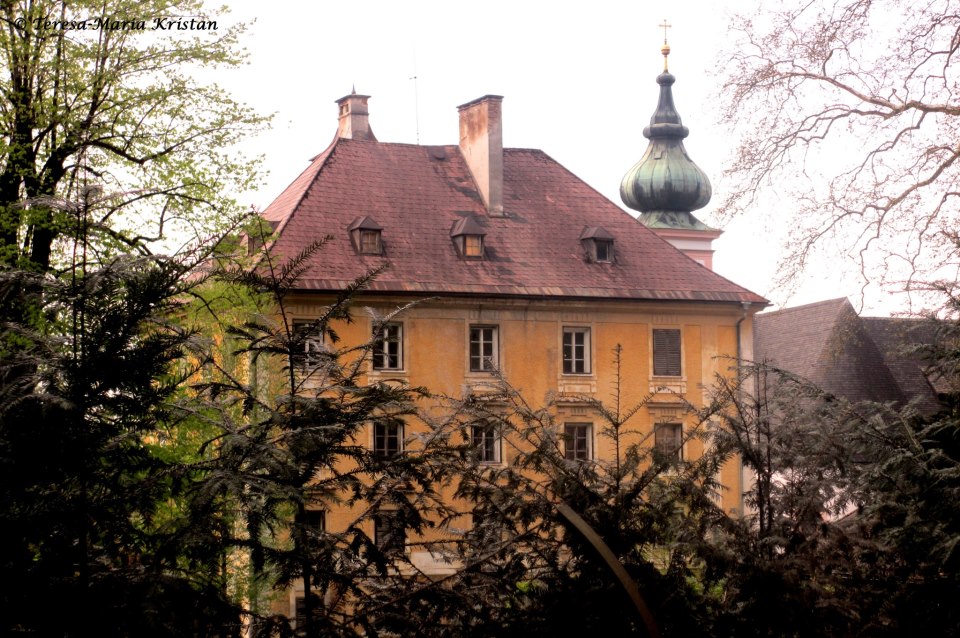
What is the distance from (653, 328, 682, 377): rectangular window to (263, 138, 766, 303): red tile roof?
105 cm

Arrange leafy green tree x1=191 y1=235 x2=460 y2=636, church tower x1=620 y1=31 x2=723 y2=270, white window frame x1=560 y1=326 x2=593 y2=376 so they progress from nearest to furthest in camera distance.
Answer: leafy green tree x1=191 y1=235 x2=460 y2=636, white window frame x1=560 y1=326 x2=593 y2=376, church tower x1=620 y1=31 x2=723 y2=270

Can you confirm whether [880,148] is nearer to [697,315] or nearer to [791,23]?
[791,23]

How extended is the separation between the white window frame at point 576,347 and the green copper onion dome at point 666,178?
83.6 ft

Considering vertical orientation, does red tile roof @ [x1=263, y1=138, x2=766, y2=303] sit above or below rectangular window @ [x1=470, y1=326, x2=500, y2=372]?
above

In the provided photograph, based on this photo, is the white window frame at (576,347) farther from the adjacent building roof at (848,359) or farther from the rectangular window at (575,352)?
the adjacent building roof at (848,359)

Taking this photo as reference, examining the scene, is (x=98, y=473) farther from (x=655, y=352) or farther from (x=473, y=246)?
(x=655, y=352)

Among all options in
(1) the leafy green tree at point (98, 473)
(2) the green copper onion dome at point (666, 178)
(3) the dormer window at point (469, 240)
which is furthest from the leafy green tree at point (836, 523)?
(2) the green copper onion dome at point (666, 178)

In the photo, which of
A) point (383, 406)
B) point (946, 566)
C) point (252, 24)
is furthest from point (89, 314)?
point (252, 24)

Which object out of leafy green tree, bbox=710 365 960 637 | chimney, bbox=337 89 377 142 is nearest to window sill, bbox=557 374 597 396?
chimney, bbox=337 89 377 142

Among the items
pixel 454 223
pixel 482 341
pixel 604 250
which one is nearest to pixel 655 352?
pixel 604 250

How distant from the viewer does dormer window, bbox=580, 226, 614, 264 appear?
3744 cm

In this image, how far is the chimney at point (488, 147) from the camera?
37906 mm

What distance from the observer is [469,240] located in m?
36.2

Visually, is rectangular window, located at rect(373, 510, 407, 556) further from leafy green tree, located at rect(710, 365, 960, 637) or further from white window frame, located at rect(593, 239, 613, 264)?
white window frame, located at rect(593, 239, 613, 264)
